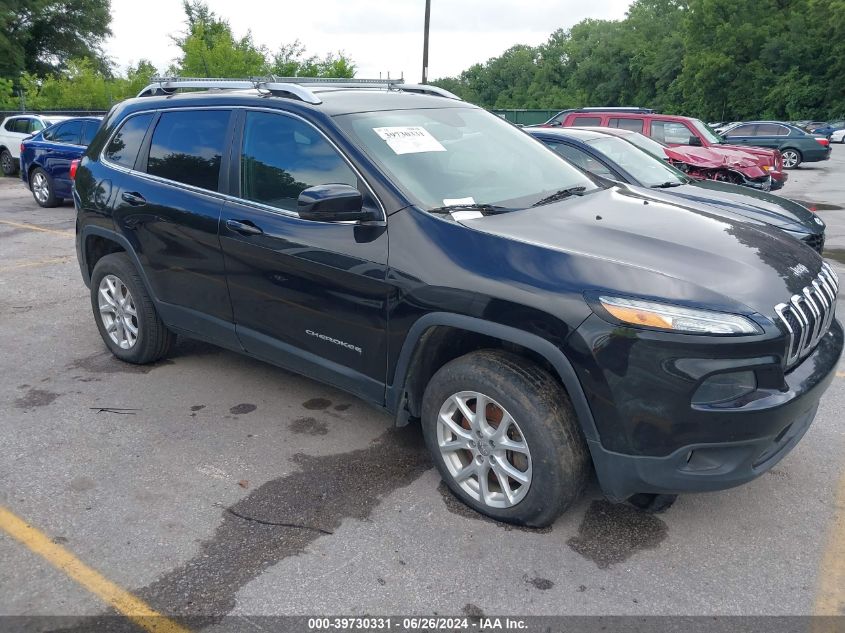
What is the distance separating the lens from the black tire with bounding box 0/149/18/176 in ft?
59.2

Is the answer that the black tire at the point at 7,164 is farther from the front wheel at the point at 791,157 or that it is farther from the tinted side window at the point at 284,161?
the front wheel at the point at 791,157

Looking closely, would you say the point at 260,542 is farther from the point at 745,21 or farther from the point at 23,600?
the point at 745,21

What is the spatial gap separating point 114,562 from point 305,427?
1369mm

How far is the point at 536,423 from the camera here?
2.87 m

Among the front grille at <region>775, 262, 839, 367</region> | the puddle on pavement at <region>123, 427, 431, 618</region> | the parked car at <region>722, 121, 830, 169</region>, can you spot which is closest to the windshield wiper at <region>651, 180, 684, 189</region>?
the front grille at <region>775, 262, 839, 367</region>

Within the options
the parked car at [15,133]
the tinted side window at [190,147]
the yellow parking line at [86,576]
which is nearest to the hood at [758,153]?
the tinted side window at [190,147]

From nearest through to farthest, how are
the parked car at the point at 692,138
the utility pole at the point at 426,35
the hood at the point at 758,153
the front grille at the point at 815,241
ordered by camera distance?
1. the front grille at the point at 815,241
2. the parked car at the point at 692,138
3. the hood at the point at 758,153
4. the utility pole at the point at 426,35

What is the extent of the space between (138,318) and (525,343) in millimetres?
2942

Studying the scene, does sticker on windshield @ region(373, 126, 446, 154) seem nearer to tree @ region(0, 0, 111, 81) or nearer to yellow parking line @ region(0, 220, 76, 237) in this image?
yellow parking line @ region(0, 220, 76, 237)

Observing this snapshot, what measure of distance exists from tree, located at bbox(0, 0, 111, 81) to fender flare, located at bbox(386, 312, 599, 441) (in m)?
44.5

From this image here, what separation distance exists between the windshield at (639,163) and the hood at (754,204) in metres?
0.19

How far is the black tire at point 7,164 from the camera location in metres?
18.0

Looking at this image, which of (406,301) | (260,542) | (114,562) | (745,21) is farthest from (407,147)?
(745,21)

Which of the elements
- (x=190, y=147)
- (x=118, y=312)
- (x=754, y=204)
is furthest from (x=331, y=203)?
(x=754, y=204)
